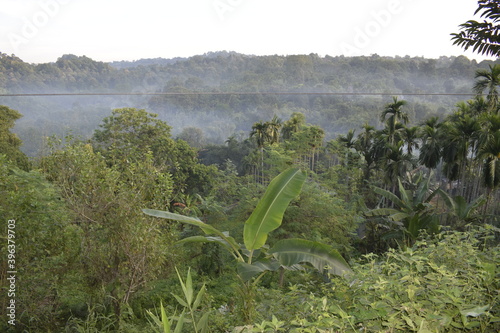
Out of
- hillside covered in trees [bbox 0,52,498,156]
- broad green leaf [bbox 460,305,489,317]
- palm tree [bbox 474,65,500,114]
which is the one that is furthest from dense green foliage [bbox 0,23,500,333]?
hillside covered in trees [bbox 0,52,498,156]

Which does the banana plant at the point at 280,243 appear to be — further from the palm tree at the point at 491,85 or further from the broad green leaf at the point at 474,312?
the palm tree at the point at 491,85

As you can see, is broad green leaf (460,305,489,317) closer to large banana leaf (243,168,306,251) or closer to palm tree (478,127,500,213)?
large banana leaf (243,168,306,251)

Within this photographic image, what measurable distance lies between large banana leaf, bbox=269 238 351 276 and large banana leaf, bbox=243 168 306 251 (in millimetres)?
280

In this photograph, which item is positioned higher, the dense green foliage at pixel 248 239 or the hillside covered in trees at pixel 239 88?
the hillside covered in trees at pixel 239 88

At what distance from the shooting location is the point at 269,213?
3.74m

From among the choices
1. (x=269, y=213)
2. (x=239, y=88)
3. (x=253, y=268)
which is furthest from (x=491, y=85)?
(x=239, y=88)

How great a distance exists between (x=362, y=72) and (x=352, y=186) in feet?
275

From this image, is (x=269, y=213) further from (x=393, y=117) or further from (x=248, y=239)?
(x=393, y=117)

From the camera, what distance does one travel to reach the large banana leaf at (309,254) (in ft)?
12.3

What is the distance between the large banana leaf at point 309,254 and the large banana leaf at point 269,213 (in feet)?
0.92

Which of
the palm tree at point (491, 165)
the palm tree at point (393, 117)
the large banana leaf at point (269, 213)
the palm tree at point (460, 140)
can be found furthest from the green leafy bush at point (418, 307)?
the palm tree at point (393, 117)

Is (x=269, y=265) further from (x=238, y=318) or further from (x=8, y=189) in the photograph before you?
(x=8, y=189)

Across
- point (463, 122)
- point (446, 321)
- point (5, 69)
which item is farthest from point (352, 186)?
point (5, 69)

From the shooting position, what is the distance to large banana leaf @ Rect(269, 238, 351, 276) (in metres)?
3.74
